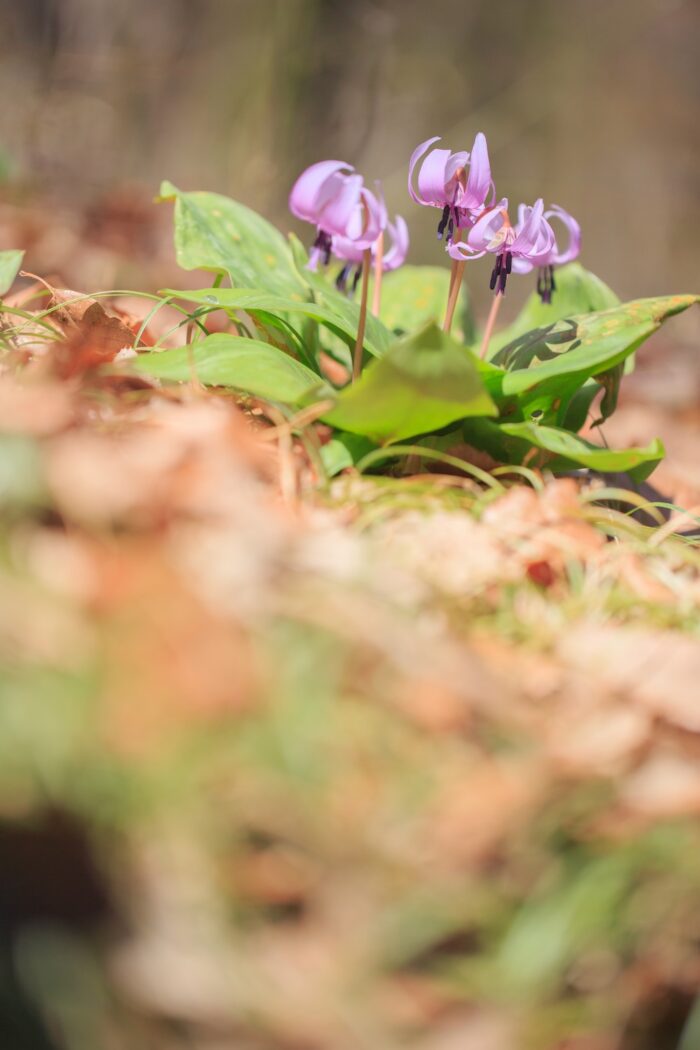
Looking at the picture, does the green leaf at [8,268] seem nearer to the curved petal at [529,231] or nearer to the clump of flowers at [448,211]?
the clump of flowers at [448,211]

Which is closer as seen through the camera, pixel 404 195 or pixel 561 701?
pixel 561 701

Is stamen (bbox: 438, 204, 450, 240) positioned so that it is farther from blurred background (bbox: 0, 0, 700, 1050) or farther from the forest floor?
the forest floor

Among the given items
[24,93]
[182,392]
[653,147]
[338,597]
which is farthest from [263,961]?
[24,93]

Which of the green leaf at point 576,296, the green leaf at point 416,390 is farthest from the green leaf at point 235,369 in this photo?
the green leaf at point 576,296

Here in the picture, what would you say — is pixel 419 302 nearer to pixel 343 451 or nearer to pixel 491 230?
pixel 491 230

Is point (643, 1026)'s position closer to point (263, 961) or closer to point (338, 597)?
point (263, 961)

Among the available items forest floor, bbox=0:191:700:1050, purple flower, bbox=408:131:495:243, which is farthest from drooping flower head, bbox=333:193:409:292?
forest floor, bbox=0:191:700:1050

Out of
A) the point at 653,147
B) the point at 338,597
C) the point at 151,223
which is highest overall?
the point at 653,147
